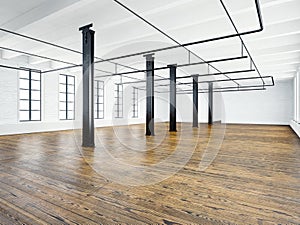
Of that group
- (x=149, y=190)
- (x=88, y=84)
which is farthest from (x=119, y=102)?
(x=149, y=190)

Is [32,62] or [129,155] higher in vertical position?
[32,62]

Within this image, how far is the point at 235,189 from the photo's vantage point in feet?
8.73

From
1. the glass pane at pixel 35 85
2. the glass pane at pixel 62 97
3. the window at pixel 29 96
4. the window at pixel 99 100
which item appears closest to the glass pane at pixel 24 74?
the window at pixel 29 96

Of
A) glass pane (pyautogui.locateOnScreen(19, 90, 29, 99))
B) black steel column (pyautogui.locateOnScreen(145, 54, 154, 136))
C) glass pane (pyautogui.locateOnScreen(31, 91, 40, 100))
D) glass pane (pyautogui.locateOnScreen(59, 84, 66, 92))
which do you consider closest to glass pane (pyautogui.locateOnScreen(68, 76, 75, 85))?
glass pane (pyautogui.locateOnScreen(59, 84, 66, 92))

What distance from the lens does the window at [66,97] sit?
11.3m

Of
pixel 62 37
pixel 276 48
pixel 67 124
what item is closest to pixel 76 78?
pixel 67 124

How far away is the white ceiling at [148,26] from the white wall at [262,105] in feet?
27.0

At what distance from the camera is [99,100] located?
13.5 meters

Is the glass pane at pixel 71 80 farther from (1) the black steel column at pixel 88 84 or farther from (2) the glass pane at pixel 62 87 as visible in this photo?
(1) the black steel column at pixel 88 84

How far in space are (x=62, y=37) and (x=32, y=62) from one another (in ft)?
13.4

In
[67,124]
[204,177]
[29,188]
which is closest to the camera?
[29,188]

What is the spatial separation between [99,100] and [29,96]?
4.33m

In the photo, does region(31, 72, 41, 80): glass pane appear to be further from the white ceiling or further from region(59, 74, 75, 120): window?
the white ceiling

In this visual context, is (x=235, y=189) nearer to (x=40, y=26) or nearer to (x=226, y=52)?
(x=40, y=26)
